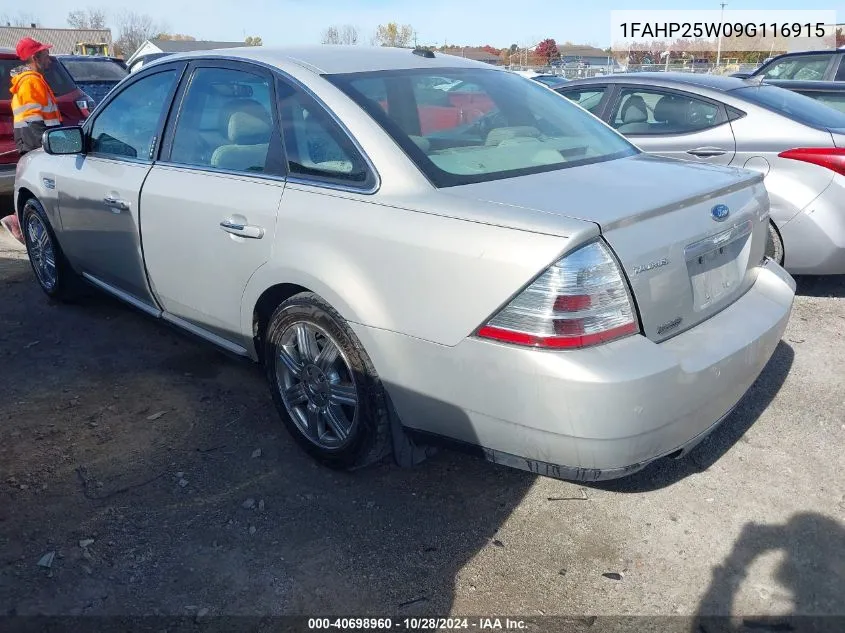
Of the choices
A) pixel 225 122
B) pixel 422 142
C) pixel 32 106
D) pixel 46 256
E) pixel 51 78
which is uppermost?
pixel 51 78

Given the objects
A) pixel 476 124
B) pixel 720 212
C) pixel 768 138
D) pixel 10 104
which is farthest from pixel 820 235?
pixel 10 104

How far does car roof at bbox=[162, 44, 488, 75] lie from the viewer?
3.22 meters

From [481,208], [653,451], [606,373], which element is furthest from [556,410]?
[481,208]

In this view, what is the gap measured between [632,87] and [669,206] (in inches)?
143

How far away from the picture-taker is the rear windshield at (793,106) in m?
5.02

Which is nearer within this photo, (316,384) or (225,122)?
(316,384)

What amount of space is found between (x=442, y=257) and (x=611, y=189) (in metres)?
0.69

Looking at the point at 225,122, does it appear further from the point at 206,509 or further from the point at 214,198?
the point at 206,509

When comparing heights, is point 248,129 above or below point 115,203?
above

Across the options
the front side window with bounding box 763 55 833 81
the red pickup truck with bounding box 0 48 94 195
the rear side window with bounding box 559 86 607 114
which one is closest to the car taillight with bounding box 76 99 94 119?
the red pickup truck with bounding box 0 48 94 195

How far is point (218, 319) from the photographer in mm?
3490

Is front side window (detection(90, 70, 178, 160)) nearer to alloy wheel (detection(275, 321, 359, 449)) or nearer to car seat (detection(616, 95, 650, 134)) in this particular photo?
alloy wheel (detection(275, 321, 359, 449))

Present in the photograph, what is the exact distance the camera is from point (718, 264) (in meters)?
2.70

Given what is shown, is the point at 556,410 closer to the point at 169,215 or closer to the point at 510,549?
the point at 510,549
